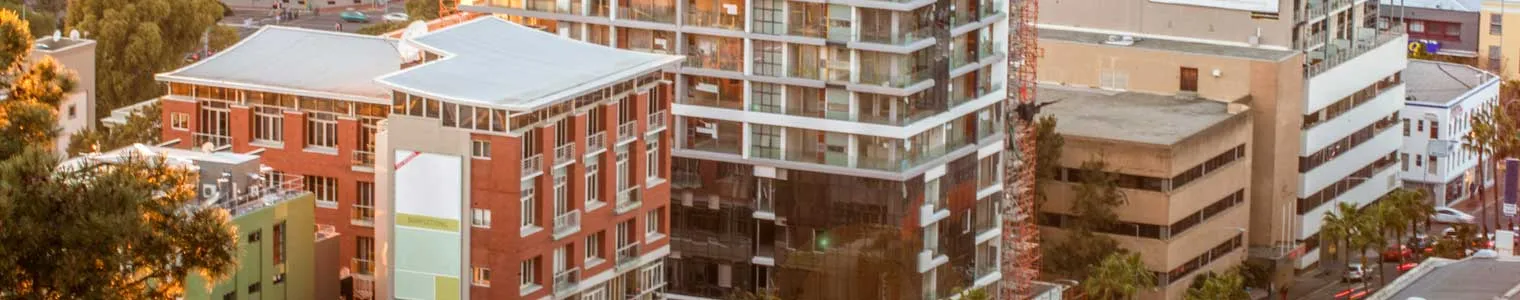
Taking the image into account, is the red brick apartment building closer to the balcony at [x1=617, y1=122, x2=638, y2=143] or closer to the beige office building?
the balcony at [x1=617, y1=122, x2=638, y2=143]

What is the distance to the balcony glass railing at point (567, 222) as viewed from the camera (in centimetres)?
14075

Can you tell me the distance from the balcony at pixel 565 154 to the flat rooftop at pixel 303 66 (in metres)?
7.47

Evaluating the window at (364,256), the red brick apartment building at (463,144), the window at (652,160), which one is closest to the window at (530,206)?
the red brick apartment building at (463,144)

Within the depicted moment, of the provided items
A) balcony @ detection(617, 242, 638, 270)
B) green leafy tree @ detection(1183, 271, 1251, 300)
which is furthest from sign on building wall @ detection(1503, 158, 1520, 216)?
balcony @ detection(617, 242, 638, 270)

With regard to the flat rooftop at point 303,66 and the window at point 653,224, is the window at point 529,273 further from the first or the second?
the window at point 653,224

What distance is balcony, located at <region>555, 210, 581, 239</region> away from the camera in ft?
461

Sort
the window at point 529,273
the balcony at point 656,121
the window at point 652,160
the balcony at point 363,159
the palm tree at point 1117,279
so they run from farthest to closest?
the palm tree at point 1117,279 < the balcony at point 656,121 < the window at point 652,160 < the balcony at point 363,159 < the window at point 529,273

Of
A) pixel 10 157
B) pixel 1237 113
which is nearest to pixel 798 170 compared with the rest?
pixel 1237 113

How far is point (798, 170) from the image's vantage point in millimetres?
160125

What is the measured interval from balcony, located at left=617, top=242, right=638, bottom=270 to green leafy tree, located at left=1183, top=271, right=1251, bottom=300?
34.7m

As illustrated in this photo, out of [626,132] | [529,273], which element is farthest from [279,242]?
[626,132]

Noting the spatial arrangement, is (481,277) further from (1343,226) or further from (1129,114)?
(1343,226)

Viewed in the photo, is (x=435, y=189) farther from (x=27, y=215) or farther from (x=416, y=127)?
(x=27, y=215)

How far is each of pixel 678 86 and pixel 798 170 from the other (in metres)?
6.99
